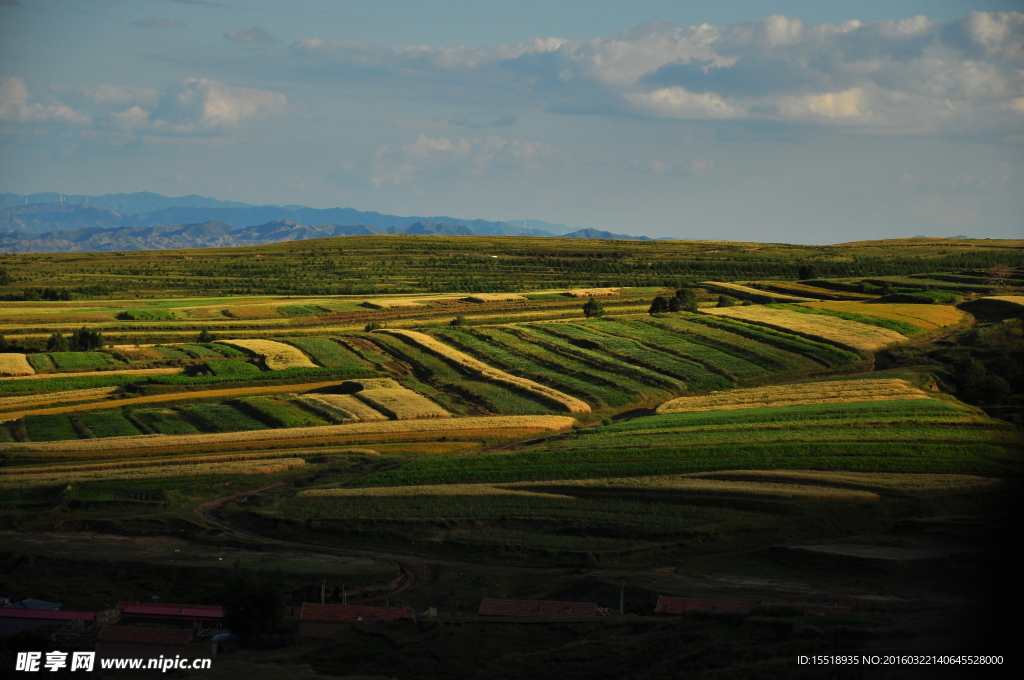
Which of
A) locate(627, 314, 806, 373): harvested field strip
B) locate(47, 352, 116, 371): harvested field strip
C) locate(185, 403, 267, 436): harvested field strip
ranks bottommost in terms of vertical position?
locate(185, 403, 267, 436): harvested field strip

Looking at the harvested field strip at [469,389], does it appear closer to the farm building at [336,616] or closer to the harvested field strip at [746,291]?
the farm building at [336,616]

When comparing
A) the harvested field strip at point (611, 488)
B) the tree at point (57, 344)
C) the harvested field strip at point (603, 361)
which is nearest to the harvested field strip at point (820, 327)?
the harvested field strip at point (603, 361)

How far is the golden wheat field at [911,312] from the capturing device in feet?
287

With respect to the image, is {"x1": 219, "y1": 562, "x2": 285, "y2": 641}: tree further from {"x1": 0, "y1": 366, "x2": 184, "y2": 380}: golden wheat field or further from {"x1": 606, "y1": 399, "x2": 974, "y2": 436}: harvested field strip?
{"x1": 0, "y1": 366, "x2": 184, "y2": 380}: golden wheat field

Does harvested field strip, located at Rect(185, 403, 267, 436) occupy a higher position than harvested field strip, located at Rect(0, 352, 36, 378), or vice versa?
harvested field strip, located at Rect(0, 352, 36, 378)

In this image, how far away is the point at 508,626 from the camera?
28125 millimetres

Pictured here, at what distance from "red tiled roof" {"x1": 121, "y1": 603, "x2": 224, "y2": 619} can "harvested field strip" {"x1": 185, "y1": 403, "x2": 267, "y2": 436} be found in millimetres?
28532

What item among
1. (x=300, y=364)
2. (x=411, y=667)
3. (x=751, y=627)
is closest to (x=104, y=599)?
(x=411, y=667)

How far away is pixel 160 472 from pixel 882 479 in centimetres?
3404

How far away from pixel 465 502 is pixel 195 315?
69063 mm

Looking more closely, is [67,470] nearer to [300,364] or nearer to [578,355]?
[300,364]

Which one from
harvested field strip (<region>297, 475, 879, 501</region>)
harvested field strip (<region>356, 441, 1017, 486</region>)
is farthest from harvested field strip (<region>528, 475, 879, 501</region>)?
harvested field strip (<region>356, 441, 1017, 486</region>)

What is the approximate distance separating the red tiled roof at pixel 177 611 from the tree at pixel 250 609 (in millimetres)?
960

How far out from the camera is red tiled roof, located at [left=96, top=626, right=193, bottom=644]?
2772 cm
